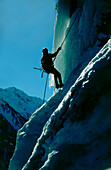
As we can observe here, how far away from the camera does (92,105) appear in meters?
2.71

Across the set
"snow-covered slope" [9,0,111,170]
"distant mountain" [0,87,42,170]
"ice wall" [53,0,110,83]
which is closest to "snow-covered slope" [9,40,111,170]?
"snow-covered slope" [9,0,111,170]

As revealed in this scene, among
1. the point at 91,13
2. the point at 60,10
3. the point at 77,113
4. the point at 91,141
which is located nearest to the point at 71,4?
the point at 60,10

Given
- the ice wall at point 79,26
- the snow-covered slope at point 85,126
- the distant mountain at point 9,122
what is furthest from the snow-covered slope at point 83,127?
the distant mountain at point 9,122

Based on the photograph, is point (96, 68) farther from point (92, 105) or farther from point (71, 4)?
point (71, 4)

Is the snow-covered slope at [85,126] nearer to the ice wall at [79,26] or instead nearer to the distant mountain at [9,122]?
the ice wall at [79,26]

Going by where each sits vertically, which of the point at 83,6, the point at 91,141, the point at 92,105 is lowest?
the point at 91,141

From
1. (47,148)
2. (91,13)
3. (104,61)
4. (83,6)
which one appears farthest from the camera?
(83,6)

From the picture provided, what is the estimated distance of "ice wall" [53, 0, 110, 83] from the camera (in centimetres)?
520

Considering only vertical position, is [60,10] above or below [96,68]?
above

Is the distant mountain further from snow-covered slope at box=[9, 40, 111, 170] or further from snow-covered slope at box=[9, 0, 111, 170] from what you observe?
snow-covered slope at box=[9, 40, 111, 170]

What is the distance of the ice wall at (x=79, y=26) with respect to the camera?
5199 millimetres

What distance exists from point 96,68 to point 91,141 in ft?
3.55

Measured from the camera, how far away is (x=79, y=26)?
19.8ft

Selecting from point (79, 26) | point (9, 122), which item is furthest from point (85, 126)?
point (9, 122)
